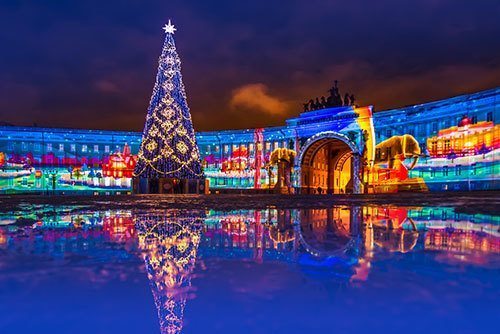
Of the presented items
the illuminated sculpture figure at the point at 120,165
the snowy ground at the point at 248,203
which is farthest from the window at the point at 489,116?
the illuminated sculpture figure at the point at 120,165

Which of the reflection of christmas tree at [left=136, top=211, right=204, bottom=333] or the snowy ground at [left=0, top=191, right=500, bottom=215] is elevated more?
the reflection of christmas tree at [left=136, top=211, right=204, bottom=333]

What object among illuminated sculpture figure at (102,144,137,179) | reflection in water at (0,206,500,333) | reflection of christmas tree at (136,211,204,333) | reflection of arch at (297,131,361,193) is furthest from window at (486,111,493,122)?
illuminated sculpture figure at (102,144,137,179)

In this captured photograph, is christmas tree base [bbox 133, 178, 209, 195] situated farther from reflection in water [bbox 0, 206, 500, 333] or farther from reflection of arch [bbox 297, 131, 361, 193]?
reflection in water [bbox 0, 206, 500, 333]

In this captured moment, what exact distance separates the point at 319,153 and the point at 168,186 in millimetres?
25514

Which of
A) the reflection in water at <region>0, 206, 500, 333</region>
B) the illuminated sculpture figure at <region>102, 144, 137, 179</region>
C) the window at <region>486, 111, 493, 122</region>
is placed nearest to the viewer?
the reflection in water at <region>0, 206, 500, 333</region>

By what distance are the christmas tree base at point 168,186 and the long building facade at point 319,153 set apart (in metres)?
18.2

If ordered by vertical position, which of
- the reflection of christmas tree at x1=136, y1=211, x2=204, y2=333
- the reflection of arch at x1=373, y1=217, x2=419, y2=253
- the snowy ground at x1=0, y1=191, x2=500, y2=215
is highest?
the reflection of christmas tree at x1=136, y1=211, x2=204, y2=333

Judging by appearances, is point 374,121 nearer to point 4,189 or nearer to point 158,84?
point 158,84

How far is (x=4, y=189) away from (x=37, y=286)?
66631 mm

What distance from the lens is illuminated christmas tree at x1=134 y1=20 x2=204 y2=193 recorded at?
31.0 meters

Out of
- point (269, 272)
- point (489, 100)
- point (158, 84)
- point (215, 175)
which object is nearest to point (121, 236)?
point (269, 272)

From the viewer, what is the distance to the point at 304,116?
49.5 meters

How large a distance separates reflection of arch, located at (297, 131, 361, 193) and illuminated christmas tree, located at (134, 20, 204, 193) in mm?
21445

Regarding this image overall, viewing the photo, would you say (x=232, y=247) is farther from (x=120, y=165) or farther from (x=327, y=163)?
(x=120, y=165)
